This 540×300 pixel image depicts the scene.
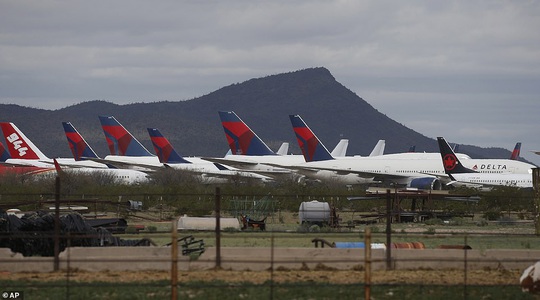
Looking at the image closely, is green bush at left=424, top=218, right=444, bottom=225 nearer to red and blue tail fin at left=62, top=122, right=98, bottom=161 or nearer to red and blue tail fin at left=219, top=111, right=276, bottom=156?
red and blue tail fin at left=219, top=111, right=276, bottom=156

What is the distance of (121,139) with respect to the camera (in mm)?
97625

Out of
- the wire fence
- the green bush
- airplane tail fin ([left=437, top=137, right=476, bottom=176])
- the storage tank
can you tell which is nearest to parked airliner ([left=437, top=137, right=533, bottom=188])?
airplane tail fin ([left=437, top=137, right=476, bottom=176])

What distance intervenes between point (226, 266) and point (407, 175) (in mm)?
54295

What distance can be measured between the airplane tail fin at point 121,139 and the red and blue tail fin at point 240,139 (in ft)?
45.8

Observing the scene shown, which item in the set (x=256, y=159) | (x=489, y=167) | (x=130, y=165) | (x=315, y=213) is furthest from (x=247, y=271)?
(x=130, y=165)

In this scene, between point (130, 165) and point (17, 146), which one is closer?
point (130, 165)

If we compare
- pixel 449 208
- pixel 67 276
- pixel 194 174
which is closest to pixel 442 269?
pixel 67 276

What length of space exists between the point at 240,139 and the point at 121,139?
54.0ft

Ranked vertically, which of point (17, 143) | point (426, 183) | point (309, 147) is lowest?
point (426, 183)

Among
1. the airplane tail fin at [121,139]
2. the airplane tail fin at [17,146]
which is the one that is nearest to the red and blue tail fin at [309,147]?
the airplane tail fin at [121,139]

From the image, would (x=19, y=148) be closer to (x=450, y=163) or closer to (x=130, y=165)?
(x=130, y=165)

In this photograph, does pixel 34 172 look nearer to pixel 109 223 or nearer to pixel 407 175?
pixel 407 175

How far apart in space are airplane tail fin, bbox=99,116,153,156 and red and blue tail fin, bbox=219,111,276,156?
14.0m

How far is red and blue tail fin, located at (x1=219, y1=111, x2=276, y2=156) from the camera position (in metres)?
84.8
